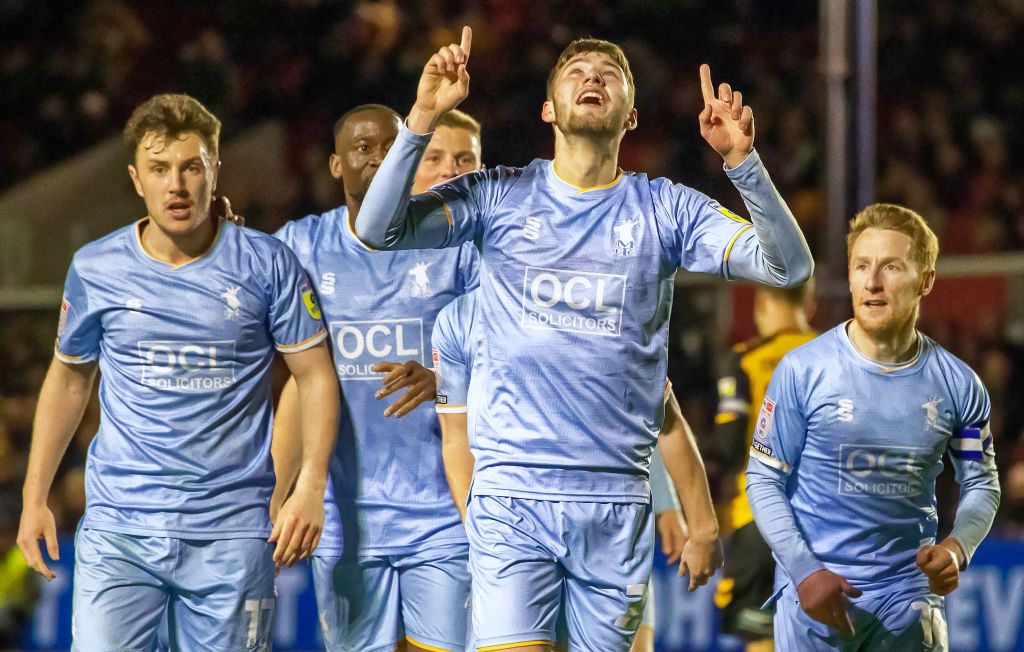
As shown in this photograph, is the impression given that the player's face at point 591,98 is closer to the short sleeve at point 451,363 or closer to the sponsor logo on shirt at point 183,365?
the short sleeve at point 451,363

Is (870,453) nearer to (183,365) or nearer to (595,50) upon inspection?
(595,50)

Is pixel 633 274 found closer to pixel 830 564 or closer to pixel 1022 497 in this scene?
pixel 830 564

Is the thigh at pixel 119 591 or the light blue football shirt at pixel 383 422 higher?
the light blue football shirt at pixel 383 422

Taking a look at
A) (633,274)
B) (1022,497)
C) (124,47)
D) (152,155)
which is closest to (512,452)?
(633,274)

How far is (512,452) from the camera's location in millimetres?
4176

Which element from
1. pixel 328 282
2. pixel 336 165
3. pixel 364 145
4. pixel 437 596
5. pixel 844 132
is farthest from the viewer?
pixel 844 132

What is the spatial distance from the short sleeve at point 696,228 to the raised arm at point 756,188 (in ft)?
0.59

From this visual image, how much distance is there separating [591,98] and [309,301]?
4.00 feet

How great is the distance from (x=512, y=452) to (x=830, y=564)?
3.47 ft

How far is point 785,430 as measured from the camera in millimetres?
4504

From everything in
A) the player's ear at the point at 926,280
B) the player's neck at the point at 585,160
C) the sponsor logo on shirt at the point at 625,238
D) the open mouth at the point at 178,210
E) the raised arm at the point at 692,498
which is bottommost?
the raised arm at the point at 692,498

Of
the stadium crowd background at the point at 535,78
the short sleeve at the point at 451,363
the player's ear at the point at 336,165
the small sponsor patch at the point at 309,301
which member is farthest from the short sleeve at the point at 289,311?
the stadium crowd background at the point at 535,78

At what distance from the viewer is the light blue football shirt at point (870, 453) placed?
4438 millimetres

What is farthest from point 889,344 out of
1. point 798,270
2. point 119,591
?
point 119,591
